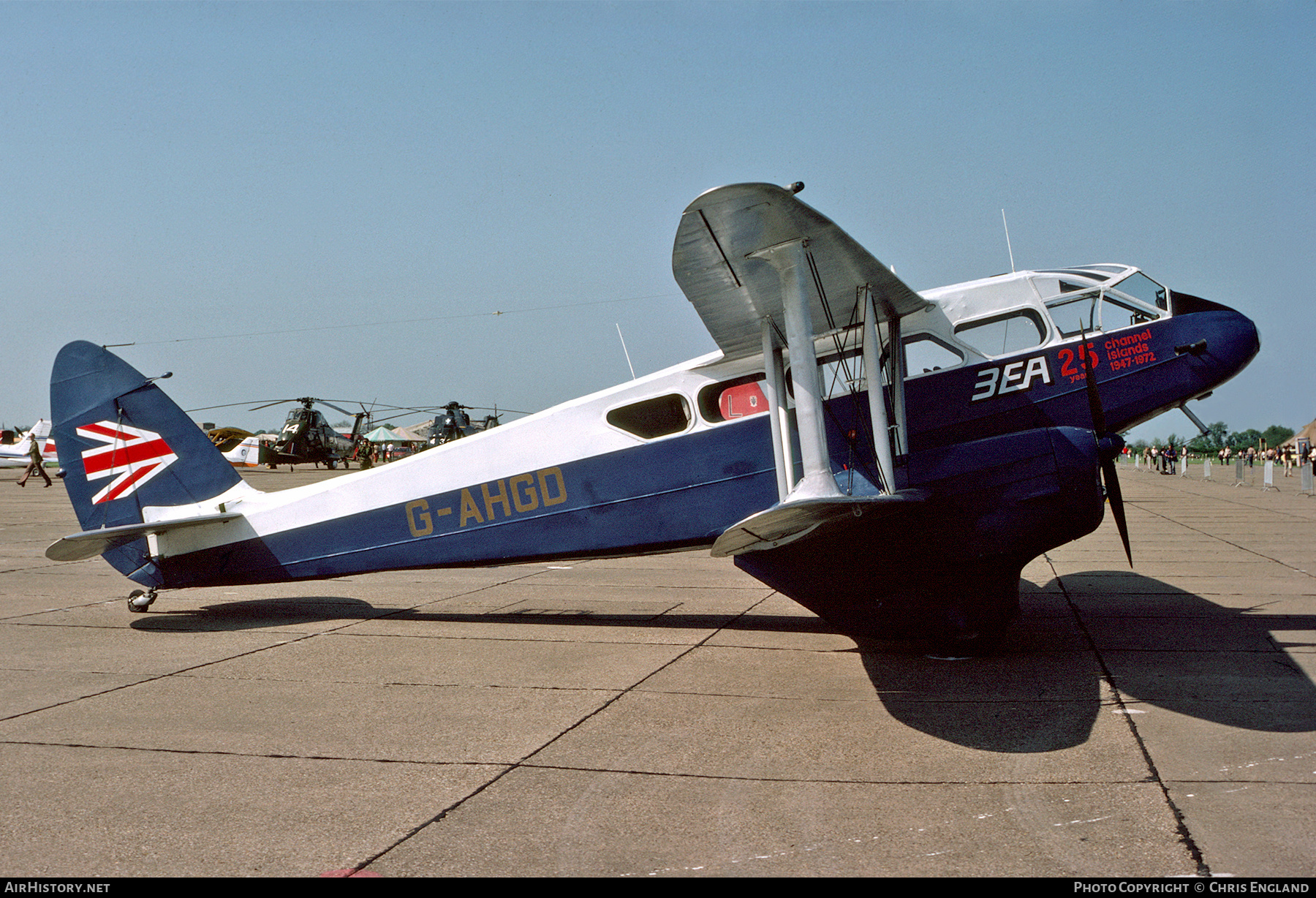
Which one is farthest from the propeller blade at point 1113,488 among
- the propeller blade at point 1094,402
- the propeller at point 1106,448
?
the propeller blade at point 1094,402

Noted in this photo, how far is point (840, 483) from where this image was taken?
6754mm

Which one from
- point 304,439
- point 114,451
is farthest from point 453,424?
point 114,451

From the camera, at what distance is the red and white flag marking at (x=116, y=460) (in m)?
9.30

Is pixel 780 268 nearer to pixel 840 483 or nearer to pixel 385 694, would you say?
pixel 840 483

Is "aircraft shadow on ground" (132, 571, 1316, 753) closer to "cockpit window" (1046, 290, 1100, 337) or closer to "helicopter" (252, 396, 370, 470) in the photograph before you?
"cockpit window" (1046, 290, 1100, 337)

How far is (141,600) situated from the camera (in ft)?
30.6

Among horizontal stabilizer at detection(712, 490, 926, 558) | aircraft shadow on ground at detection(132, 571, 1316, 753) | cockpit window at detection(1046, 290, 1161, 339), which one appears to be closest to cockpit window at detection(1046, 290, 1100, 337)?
cockpit window at detection(1046, 290, 1161, 339)

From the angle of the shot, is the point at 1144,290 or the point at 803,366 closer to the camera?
the point at 803,366

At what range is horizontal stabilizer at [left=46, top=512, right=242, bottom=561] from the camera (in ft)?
26.8

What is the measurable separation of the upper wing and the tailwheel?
20.7 ft

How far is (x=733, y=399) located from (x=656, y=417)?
70 cm

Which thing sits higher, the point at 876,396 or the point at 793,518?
the point at 876,396

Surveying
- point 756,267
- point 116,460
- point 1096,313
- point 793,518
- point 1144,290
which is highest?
point 756,267

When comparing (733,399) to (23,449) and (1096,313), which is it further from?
(23,449)
